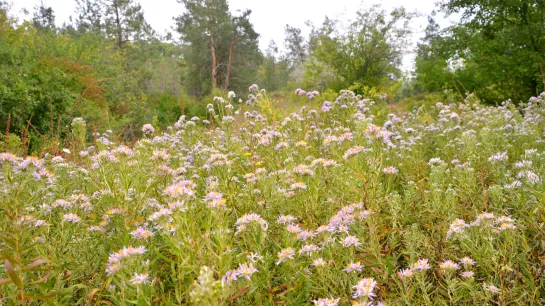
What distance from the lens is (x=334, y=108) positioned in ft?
17.5

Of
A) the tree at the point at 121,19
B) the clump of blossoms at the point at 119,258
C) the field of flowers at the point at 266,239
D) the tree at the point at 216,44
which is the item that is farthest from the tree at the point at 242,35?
the clump of blossoms at the point at 119,258

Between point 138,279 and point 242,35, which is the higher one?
point 242,35

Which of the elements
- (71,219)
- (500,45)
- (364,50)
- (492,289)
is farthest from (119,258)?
(364,50)

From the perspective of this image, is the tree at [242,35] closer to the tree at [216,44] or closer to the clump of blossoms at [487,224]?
the tree at [216,44]

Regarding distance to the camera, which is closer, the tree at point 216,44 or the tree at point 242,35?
the tree at point 216,44

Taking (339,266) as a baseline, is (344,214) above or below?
above

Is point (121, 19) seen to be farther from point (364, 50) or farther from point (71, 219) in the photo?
point (71, 219)

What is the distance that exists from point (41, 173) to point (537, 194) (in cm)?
315

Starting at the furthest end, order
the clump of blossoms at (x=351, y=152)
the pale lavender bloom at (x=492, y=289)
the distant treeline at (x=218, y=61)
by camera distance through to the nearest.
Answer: the distant treeline at (x=218, y=61), the clump of blossoms at (x=351, y=152), the pale lavender bloom at (x=492, y=289)

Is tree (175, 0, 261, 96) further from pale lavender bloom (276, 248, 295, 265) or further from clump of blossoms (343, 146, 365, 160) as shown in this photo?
pale lavender bloom (276, 248, 295, 265)

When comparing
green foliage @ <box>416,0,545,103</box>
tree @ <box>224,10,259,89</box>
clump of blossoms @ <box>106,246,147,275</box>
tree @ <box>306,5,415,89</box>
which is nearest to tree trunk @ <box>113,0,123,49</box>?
tree @ <box>224,10,259,89</box>

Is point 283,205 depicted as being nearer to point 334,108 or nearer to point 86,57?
point 334,108

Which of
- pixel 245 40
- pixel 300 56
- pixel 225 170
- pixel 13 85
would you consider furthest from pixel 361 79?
pixel 300 56

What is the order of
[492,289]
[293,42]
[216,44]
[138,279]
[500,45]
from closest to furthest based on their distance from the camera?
[138,279] → [492,289] → [500,45] → [216,44] → [293,42]
